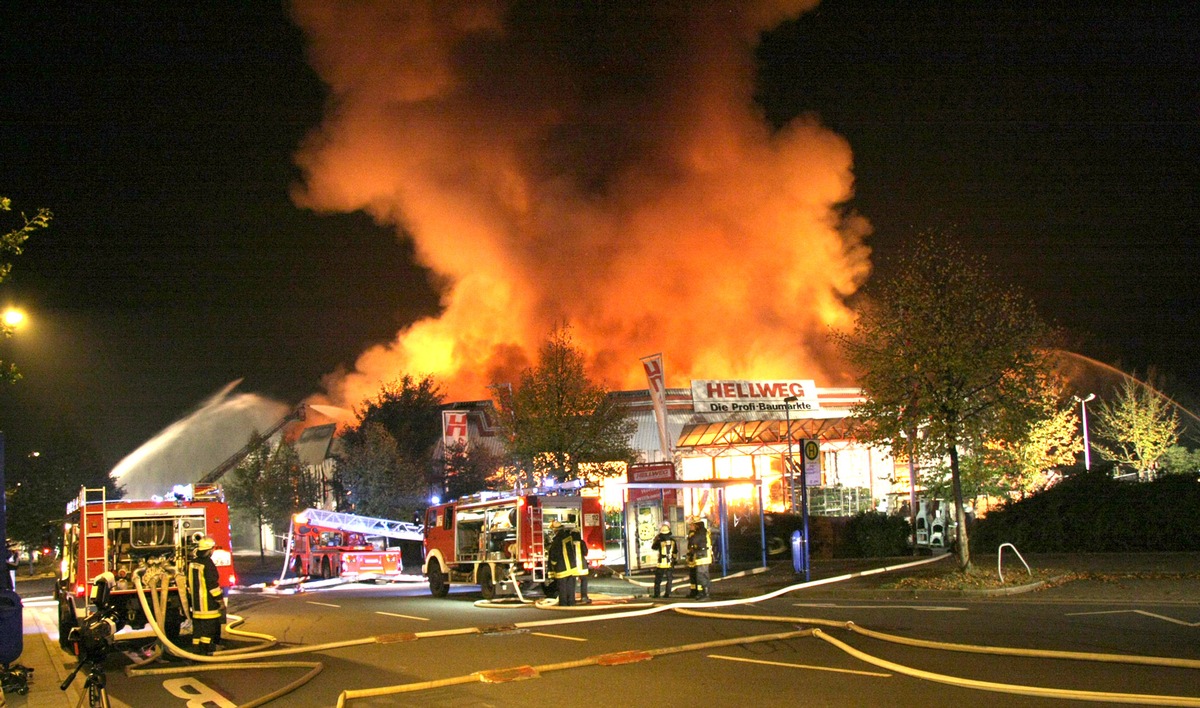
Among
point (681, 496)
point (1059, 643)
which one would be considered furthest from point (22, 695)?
point (681, 496)

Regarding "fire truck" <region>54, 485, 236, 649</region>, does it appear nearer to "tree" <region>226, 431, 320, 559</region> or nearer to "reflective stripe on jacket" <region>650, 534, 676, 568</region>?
"reflective stripe on jacket" <region>650, 534, 676, 568</region>

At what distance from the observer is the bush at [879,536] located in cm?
2878

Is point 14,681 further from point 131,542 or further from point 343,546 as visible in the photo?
point 343,546

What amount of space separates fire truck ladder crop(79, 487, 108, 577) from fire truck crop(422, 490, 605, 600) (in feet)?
26.0

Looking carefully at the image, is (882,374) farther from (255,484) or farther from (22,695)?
(255,484)

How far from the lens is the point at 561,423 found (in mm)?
35969

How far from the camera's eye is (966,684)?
9.10 m

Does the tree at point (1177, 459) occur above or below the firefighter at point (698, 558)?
above

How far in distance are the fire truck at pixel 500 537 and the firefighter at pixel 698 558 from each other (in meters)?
3.72

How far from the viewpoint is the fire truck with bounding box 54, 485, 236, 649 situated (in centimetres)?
1619

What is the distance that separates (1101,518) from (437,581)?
53.8ft

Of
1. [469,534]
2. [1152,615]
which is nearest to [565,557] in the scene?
[469,534]

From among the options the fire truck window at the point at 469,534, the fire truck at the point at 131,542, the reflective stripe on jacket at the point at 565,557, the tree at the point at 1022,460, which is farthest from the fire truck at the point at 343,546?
the tree at the point at 1022,460

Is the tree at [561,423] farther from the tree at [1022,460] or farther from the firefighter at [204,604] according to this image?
the firefighter at [204,604]
